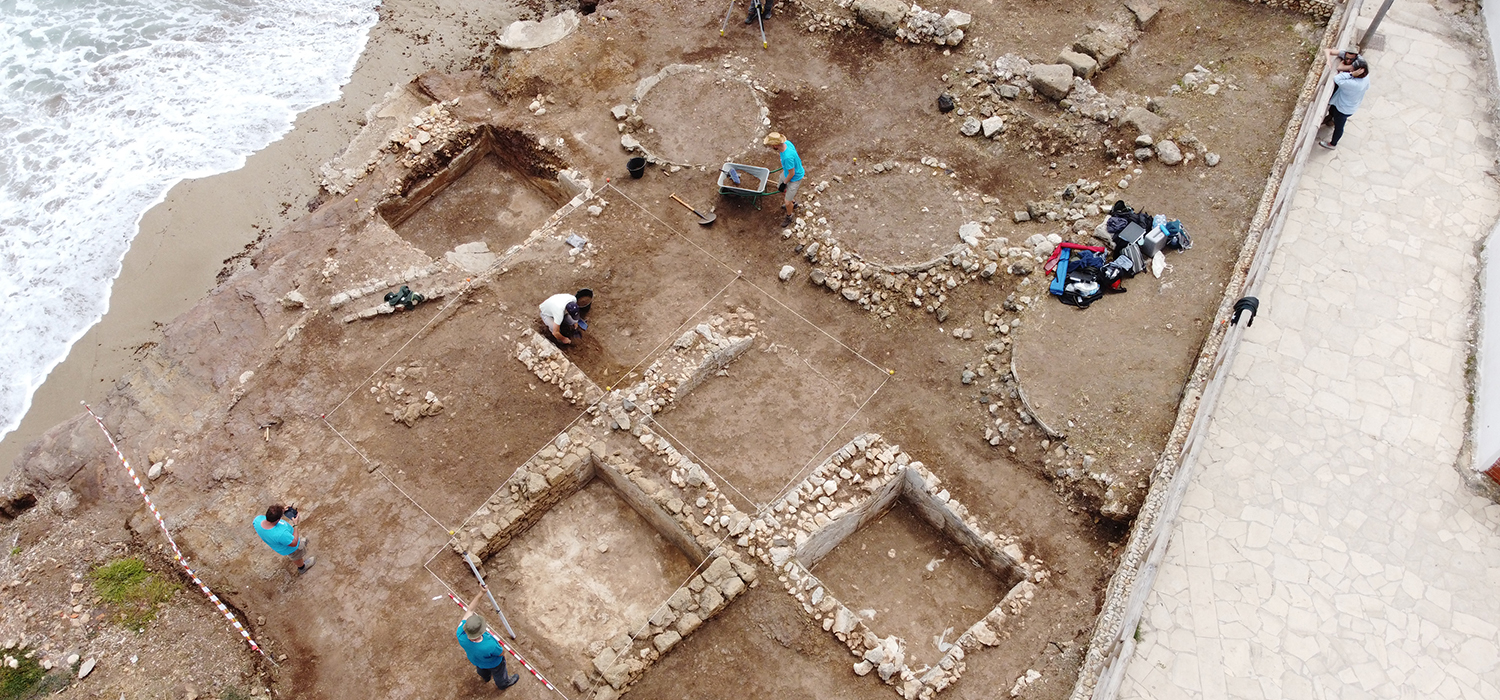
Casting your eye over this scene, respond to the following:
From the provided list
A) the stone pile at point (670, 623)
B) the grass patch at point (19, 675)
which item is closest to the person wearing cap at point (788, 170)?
the stone pile at point (670, 623)

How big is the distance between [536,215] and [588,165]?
55.4 inches

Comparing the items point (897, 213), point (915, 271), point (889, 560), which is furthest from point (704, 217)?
point (889, 560)

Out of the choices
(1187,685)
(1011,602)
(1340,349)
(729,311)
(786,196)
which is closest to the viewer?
(1187,685)

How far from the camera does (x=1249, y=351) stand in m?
11.7

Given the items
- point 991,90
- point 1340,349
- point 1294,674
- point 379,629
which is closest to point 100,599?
point 379,629

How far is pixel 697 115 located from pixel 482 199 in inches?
164

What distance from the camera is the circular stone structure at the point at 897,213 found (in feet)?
43.2

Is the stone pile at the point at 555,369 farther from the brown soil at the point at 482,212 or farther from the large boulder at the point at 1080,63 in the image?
the large boulder at the point at 1080,63

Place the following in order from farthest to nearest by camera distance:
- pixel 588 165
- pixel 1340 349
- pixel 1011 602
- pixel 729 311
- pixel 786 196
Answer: pixel 588 165, pixel 786 196, pixel 729 311, pixel 1340 349, pixel 1011 602

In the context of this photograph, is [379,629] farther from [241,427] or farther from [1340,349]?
[1340,349]

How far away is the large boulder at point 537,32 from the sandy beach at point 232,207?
1.23 metres

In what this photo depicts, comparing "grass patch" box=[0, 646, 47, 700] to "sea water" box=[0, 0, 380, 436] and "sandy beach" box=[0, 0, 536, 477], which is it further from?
"sea water" box=[0, 0, 380, 436]

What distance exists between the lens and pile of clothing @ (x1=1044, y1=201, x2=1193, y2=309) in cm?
1221

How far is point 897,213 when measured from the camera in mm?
13602
